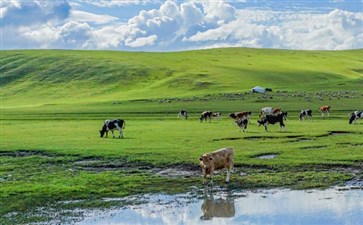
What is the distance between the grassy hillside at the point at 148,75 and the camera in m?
121

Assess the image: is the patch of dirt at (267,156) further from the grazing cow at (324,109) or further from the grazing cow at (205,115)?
the grazing cow at (324,109)

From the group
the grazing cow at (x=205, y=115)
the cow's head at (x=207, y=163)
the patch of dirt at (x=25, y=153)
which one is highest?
the grazing cow at (x=205, y=115)

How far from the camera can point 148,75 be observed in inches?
5787

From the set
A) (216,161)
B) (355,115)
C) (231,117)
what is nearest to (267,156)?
(216,161)

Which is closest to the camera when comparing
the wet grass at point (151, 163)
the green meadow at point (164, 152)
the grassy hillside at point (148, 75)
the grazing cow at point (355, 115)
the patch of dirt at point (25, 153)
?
the wet grass at point (151, 163)

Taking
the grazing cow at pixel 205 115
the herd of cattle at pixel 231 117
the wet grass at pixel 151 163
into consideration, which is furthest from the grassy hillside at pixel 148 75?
the wet grass at pixel 151 163

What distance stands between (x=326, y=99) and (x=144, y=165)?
2281 inches

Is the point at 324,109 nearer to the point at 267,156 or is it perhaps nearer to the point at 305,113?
the point at 305,113

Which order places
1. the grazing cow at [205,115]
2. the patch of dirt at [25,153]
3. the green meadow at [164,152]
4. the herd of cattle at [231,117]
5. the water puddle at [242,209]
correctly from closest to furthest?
the water puddle at [242,209] → the green meadow at [164,152] → the herd of cattle at [231,117] → the patch of dirt at [25,153] → the grazing cow at [205,115]

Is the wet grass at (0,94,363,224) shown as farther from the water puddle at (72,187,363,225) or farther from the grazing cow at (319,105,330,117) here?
the grazing cow at (319,105,330,117)

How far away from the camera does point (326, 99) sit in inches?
3177

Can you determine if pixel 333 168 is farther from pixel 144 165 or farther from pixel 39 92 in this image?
pixel 39 92

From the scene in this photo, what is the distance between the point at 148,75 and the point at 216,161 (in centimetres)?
12463

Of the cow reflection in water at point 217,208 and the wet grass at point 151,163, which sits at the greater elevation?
the wet grass at point 151,163
